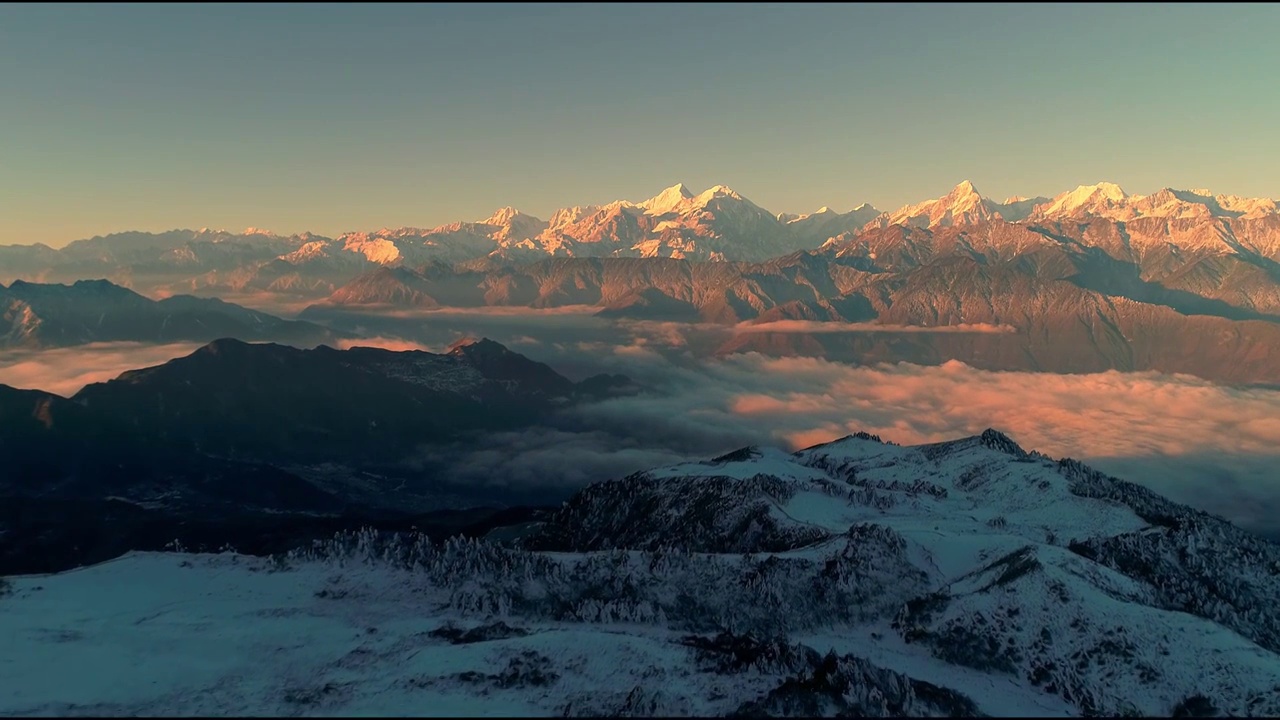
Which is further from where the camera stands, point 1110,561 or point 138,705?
point 1110,561

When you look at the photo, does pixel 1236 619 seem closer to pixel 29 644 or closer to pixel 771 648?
pixel 771 648

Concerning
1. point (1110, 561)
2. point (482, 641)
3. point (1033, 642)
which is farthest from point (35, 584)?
point (1110, 561)

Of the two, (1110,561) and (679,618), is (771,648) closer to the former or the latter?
(679,618)

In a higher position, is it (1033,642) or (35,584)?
(35,584)

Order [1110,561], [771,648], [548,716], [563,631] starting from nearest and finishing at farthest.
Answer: [548,716] → [771,648] → [563,631] → [1110,561]

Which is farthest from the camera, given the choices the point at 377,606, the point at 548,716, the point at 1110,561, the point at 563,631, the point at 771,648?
the point at 1110,561

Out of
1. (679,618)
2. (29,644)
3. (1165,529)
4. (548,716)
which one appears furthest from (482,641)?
(1165,529)
